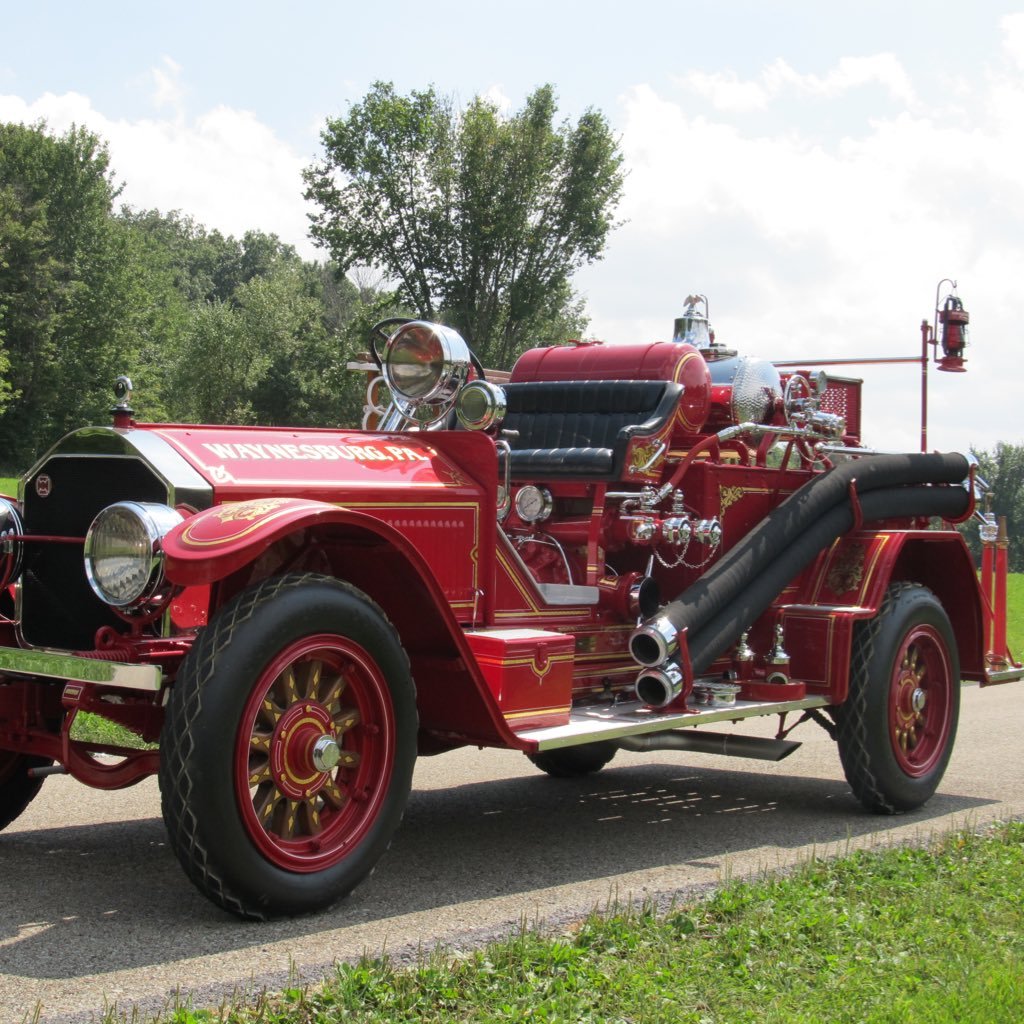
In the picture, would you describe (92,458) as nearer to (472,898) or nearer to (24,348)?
(472,898)

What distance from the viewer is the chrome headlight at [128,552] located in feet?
13.5

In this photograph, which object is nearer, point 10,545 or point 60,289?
point 10,545

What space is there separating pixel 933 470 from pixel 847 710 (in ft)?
5.08

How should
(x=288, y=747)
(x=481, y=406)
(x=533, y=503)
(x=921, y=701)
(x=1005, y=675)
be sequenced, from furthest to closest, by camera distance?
(x=1005, y=675)
(x=921, y=701)
(x=533, y=503)
(x=481, y=406)
(x=288, y=747)

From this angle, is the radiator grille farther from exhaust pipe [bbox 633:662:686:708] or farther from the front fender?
exhaust pipe [bbox 633:662:686:708]

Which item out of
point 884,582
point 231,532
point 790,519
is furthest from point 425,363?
point 884,582

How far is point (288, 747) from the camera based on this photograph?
4148mm

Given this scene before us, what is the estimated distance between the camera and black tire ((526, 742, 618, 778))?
23.4 feet

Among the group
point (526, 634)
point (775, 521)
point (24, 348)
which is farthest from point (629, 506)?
point (24, 348)

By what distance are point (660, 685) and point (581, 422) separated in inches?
61.6

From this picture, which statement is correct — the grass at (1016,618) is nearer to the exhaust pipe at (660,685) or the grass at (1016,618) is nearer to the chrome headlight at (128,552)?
the exhaust pipe at (660,685)

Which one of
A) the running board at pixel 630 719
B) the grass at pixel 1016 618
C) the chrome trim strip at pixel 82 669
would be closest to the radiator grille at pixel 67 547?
the chrome trim strip at pixel 82 669

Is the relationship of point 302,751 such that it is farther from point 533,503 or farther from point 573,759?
point 573,759

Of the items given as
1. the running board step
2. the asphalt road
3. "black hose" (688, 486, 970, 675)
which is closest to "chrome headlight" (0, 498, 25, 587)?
the asphalt road
